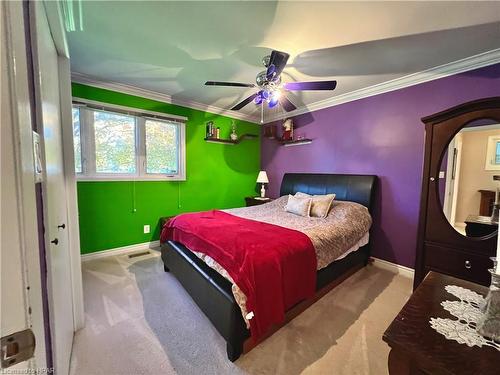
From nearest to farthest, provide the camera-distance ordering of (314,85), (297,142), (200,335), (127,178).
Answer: (200,335), (314,85), (127,178), (297,142)

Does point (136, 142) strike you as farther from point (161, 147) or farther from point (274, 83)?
point (274, 83)

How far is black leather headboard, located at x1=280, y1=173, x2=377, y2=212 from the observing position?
2.89 m

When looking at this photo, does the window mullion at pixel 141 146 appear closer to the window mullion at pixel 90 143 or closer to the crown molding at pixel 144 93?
the crown molding at pixel 144 93

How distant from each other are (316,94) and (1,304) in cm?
356

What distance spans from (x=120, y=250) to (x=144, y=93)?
7.83 ft

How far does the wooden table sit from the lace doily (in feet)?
0.08

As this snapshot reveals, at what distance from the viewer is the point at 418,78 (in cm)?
251

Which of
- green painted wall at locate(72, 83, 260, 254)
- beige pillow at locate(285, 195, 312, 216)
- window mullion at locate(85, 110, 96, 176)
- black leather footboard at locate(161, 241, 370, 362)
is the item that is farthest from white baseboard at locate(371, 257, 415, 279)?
window mullion at locate(85, 110, 96, 176)

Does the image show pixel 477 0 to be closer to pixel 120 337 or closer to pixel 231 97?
pixel 231 97

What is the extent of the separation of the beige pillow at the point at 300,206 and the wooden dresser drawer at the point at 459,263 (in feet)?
4.15

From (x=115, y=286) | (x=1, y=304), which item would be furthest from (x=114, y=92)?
(x=1, y=304)

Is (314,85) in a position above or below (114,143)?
above

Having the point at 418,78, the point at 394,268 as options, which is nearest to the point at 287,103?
the point at 418,78

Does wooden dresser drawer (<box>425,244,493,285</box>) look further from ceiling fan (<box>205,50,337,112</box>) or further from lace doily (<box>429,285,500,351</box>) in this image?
ceiling fan (<box>205,50,337,112</box>)
